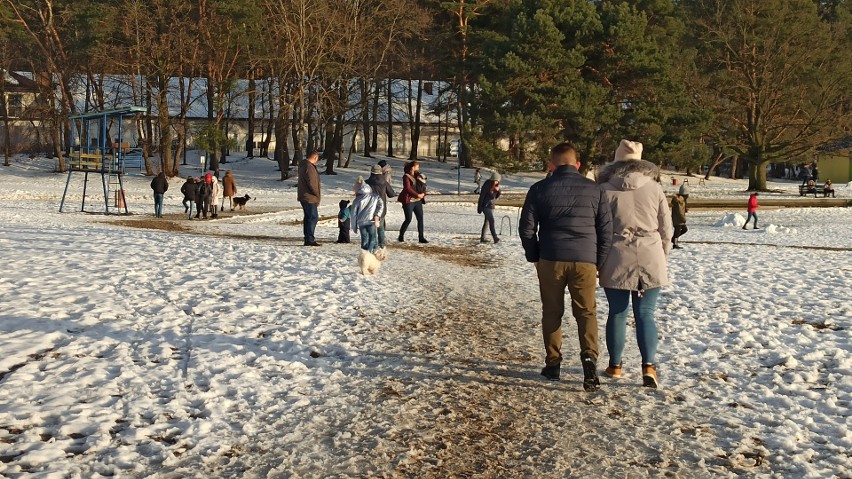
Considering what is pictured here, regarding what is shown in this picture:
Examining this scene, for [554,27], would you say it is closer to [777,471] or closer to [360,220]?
[360,220]

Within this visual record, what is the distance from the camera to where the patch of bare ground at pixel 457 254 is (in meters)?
15.6

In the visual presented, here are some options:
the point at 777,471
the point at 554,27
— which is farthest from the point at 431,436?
the point at 554,27

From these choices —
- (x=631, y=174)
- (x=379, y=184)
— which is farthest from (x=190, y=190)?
(x=631, y=174)

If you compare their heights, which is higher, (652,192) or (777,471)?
(652,192)

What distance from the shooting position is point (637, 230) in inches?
265

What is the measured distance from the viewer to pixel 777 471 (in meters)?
5.00

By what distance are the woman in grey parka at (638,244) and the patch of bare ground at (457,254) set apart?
8263mm

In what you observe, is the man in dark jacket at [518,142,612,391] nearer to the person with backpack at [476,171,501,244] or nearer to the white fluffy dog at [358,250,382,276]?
the white fluffy dog at [358,250,382,276]

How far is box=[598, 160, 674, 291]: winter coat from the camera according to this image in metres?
6.64

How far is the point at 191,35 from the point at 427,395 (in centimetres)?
4631

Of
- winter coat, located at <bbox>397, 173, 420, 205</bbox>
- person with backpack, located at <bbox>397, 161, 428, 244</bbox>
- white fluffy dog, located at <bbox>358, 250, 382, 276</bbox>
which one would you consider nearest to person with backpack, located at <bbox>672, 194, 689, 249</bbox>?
person with backpack, located at <bbox>397, 161, 428, 244</bbox>

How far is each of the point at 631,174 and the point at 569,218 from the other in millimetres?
676

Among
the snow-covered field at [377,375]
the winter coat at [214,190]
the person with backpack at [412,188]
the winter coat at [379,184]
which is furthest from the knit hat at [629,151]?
the winter coat at [214,190]

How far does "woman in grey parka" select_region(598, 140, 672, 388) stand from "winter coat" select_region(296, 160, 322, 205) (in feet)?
31.7
